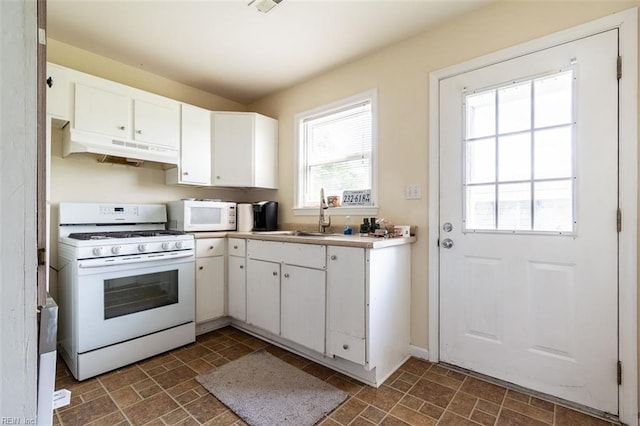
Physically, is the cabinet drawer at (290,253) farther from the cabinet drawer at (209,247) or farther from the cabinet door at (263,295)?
the cabinet drawer at (209,247)

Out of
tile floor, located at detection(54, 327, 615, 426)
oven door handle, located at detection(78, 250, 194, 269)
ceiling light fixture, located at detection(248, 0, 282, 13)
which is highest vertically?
ceiling light fixture, located at detection(248, 0, 282, 13)

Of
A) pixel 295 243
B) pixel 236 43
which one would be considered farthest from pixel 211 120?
pixel 295 243

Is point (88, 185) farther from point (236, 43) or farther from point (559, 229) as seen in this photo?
point (559, 229)

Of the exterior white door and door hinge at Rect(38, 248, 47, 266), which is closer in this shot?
door hinge at Rect(38, 248, 47, 266)

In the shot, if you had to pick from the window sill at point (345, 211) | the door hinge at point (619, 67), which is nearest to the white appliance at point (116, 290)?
the window sill at point (345, 211)

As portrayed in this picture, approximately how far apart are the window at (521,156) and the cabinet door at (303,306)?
1.15 metres

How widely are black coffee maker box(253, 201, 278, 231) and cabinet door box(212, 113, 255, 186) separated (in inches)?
10.6

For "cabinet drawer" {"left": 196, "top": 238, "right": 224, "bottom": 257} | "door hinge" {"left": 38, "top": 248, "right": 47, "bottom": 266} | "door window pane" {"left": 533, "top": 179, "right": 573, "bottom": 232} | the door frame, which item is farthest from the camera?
"cabinet drawer" {"left": 196, "top": 238, "right": 224, "bottom": 257}

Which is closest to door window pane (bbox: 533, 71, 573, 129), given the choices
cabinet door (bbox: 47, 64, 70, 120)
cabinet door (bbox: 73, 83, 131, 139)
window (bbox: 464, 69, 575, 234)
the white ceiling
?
window (bbox: 464, 69, 575, 234)

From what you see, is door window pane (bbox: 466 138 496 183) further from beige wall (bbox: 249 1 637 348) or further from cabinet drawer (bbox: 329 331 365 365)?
cabinet drawer (bbox: 329 331 365 365)

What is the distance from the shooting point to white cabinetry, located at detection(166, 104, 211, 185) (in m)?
2.93

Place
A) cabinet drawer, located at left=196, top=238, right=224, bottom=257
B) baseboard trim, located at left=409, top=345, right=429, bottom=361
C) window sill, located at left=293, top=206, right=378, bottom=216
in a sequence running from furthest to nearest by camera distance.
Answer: cabinet drawer, located at left=196, top=238, right=224, bottom=257, window sill, located at left=293, top=206, right=378, bottom=216, baseboard trim, located at left=409, top=345, right=429, bottom=361

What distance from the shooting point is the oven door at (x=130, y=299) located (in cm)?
201

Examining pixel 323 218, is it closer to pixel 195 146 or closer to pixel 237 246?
pixel 237 246
